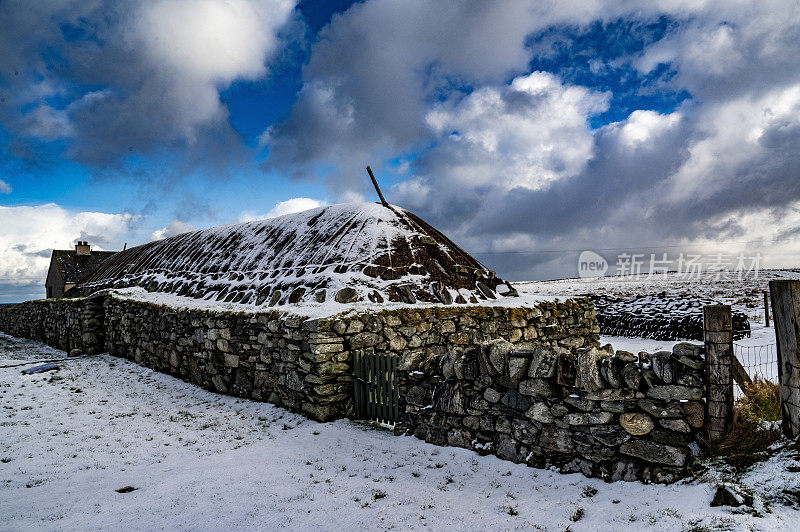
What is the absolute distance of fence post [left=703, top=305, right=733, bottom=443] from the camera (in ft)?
12.8

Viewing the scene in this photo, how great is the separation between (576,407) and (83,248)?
41855 mm

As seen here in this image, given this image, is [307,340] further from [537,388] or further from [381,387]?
[537,388]

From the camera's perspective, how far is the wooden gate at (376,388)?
656 centimetres

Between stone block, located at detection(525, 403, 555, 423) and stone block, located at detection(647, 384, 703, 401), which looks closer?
stone block, located at detection(647, 384, 703, 401)

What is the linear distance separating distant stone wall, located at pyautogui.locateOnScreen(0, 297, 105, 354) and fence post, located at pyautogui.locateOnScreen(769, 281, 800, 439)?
18.5m

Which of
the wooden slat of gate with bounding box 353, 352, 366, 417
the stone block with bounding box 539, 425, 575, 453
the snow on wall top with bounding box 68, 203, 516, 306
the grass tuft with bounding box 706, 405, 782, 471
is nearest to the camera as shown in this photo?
the grass tuft with bounding box 706, 405, 782, 471

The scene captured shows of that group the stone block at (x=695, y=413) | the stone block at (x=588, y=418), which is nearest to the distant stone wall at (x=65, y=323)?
the stone block at (x=588, y=418)

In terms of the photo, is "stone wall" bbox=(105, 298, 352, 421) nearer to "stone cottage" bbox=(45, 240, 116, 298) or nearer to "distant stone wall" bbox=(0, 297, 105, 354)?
"distant stone wall" bbox=(0, 297, 105, 354)

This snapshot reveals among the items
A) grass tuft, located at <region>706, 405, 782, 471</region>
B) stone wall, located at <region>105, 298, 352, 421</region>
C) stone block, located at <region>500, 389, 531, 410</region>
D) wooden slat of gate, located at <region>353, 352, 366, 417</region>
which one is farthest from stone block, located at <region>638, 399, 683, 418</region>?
stone wall, located at <region>105, 298, 352, 421</region>

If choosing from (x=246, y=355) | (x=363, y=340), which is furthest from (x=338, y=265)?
(x=246, y=355)

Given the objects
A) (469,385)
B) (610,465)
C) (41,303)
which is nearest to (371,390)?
(469,385)

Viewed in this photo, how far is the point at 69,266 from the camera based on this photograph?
31.9 metres

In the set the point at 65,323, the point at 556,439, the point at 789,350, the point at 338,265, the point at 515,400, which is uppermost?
the point at 338,265

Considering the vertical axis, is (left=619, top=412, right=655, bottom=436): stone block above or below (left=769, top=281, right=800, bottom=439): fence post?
below
